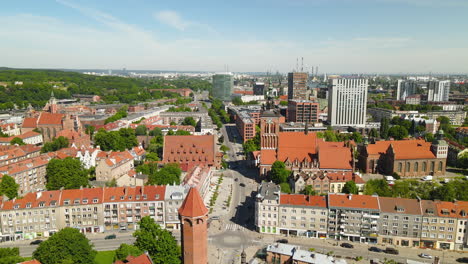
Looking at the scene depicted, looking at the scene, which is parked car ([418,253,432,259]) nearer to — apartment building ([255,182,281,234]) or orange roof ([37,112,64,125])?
apartment building ([255,182,281,234])

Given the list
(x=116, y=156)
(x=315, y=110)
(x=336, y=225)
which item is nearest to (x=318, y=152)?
(x=336, y=225)

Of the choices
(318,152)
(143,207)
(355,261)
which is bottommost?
(355,261)

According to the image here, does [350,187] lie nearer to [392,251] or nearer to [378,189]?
[378,189]

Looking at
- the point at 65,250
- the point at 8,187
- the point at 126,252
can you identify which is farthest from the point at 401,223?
the point at 8,187

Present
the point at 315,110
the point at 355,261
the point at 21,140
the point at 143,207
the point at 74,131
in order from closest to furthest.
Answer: the point at 355,261, the point at 143,207, the point at 21,140, the point at 74,131, the point at 315,110

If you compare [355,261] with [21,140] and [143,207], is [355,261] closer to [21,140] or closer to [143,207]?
[143,207]

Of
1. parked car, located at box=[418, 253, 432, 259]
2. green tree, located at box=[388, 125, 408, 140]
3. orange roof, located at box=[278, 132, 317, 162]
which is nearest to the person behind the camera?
parked car, located at box=[418, 253, 432, 259]

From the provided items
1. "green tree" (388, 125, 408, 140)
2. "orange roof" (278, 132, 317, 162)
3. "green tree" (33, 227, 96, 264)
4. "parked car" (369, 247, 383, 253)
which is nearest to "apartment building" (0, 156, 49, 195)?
"green tree" (33, 227, 96, 264)
